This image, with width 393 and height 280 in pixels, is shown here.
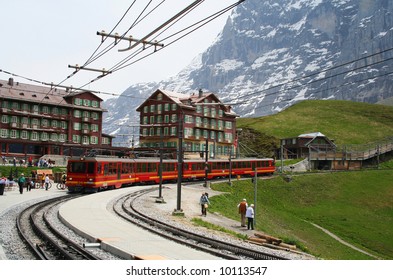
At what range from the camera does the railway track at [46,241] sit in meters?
14.8

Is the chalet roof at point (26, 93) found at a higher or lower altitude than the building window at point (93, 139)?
higher

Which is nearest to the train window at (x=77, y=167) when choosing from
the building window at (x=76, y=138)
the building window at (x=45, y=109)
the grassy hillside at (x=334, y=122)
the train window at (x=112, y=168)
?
the train window at (x=112, y=168)

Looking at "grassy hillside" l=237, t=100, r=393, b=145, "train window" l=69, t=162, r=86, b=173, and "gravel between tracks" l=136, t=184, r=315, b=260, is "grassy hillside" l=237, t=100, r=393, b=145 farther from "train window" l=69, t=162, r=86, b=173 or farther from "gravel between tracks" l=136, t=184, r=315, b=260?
"train window" l=69, t=162, r=86, b=173

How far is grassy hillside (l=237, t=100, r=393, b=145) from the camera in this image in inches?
4412

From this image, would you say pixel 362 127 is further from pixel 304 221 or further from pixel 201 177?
pixel 304 221

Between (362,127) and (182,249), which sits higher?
(362,127)

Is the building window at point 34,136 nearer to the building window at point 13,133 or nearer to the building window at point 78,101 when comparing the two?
the building window at point 13,133

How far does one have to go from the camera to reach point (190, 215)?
96.4ft

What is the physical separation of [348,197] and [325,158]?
74.6ft

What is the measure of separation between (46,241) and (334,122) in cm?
11741

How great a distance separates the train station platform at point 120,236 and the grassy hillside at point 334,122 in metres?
88.5

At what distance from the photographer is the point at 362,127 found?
119438mm
